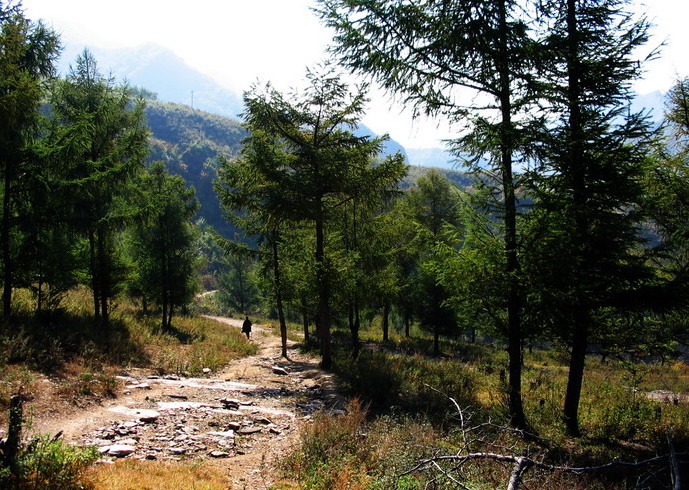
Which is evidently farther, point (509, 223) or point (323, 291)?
point (323, 291)

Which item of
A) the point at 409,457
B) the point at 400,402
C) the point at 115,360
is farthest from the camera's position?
the point at 115,360

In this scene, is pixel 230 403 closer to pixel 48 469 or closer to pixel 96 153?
pixel 48 469

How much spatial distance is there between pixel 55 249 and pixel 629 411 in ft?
61.6

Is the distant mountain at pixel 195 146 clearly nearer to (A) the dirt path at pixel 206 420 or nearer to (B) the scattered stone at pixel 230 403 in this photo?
(A) the dirt path at pixel 206 420

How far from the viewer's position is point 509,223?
321 inches

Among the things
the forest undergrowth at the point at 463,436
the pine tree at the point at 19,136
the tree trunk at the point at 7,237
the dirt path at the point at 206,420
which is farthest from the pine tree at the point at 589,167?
the tree trunk at the point at 7,237

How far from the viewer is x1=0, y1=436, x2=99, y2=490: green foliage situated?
13.7 feet

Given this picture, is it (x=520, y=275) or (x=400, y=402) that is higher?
(x=520, y=275)

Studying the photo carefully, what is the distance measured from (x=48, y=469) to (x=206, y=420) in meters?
3.75

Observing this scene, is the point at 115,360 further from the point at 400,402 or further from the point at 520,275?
the point at 520,275

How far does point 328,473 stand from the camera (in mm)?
5465

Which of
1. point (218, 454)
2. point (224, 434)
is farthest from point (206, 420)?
point (218, 454)

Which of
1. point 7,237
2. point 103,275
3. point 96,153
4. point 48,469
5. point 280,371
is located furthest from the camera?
point 103,275

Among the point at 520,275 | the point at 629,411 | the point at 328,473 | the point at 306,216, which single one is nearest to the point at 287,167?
the point at 306,216
